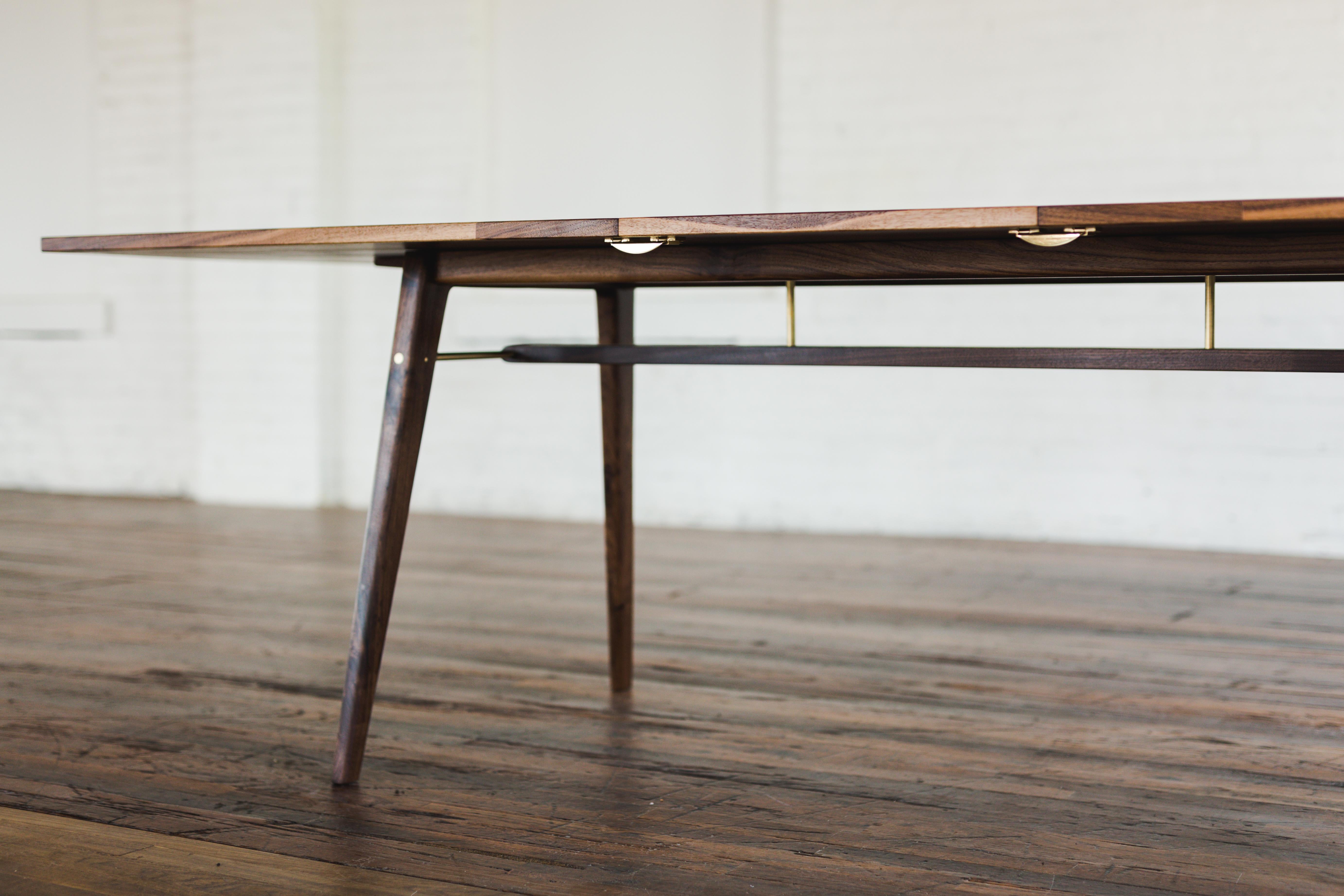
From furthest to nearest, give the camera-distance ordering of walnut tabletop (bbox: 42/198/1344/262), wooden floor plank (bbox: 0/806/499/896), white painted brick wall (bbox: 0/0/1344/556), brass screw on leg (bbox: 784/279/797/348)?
1. white painted brick wall (bbox: 0/0/1344/556)
2. brass screw on leg (bbox: 784/279/797/348)
3. wooden floor plank (bbox: 0/806/499/896)
4. walnut tabletop (bbox: 42/198/1344/262)

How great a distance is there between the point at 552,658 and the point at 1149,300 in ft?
8.71

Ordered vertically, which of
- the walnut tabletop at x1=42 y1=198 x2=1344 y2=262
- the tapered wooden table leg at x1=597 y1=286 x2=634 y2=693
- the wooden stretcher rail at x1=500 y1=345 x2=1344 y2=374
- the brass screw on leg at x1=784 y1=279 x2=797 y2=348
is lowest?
the tapered wooden table leg at x1=597 y1=286 x2=634 y2=693

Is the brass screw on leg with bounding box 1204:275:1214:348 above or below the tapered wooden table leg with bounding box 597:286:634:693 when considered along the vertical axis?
above

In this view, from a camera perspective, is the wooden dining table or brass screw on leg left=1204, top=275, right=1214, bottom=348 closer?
the wooden dining table

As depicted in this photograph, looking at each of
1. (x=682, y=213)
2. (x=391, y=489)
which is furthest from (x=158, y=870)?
(x=682, y=213)

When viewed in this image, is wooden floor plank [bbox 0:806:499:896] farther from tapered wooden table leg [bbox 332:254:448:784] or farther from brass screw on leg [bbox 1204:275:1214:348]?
brass screw on leg [bbox 1204:275:1214:348]

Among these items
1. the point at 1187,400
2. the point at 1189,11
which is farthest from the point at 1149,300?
the point at 1189,11

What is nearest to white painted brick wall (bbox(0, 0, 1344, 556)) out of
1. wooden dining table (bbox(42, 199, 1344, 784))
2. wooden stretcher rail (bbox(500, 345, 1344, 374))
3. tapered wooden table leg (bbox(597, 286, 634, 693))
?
tapered wooden table leg (bbox(597, 286, 634, 693))

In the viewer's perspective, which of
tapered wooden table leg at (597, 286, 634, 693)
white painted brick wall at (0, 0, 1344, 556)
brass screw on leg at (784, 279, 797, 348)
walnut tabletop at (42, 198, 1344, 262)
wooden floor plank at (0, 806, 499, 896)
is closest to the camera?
walnut tabletop at (42, 198, 1344, 262)

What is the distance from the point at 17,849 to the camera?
1529 millimetres

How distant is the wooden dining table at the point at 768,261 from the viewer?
1.29 m

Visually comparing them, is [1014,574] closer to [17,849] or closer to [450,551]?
[450,551]

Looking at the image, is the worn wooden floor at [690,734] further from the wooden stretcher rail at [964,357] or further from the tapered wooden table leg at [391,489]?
the wooden stretcher rail at [964,357]

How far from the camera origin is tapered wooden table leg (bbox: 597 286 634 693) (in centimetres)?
217
